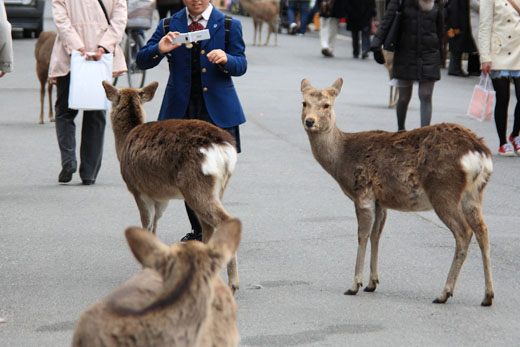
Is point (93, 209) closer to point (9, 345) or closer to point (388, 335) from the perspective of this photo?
point (9, 345)

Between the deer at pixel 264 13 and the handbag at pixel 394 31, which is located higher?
the handbag at pixel 394 31

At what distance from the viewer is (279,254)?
6.61 m

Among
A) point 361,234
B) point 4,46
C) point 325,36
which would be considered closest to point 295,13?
point 325,36

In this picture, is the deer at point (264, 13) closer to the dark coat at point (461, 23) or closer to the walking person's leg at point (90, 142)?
the dark coat at point (461, 23)

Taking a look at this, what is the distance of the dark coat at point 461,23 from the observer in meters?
16.2

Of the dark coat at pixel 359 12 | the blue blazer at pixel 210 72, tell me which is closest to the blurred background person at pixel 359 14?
the dark coat at pixel 359 12

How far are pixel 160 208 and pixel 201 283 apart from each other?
3.76 meters

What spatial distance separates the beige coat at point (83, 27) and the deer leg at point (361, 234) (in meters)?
3.77

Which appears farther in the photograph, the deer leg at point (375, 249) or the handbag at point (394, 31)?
the handbag at point (394, 31)

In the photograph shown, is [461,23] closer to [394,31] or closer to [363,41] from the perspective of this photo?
[394,31]

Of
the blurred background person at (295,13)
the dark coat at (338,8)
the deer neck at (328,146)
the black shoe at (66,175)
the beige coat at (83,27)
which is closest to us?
the deer neck at (328,146)

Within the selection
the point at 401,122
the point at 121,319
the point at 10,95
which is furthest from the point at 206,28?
the point at 10,95

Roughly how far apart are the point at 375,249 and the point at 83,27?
4126 mm

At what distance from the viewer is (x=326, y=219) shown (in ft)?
25.5
